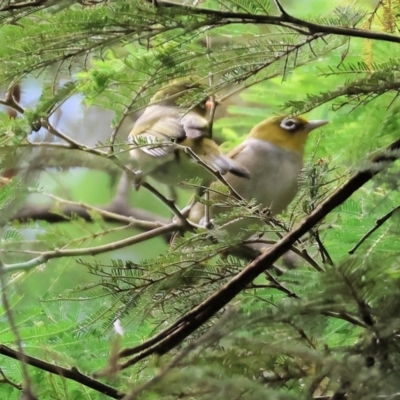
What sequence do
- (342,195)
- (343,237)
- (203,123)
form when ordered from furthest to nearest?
(203,123) < (343,237) < (342,195)

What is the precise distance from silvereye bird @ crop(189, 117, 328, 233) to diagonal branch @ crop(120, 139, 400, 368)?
76cm

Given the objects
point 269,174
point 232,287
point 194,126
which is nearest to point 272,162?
point 269,174

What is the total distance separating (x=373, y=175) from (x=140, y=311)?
0.36 metres

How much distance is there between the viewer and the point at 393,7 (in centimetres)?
96

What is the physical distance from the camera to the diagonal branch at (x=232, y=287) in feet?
2.09

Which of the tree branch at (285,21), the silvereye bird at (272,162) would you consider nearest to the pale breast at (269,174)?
the silvereye bird at (272,162)

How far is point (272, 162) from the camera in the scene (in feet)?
5.04

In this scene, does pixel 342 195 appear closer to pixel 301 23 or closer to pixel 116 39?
pixel 301 23

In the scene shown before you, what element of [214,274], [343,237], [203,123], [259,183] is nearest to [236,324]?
Answer: [214,274]

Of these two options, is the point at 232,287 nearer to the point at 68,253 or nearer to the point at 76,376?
the point at 76,376

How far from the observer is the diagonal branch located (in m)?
0.64

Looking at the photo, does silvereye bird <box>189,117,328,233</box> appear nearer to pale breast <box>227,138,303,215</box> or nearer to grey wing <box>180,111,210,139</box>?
pale breast <box>227,138,303,215</box>

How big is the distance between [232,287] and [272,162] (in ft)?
2.96

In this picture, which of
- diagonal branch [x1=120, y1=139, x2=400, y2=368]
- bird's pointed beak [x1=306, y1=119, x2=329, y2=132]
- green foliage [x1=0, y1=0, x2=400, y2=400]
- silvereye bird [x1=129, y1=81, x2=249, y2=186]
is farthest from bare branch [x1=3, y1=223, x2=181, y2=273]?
diagonal branch [x1=120, y1=139, x2=400, y2=368]
